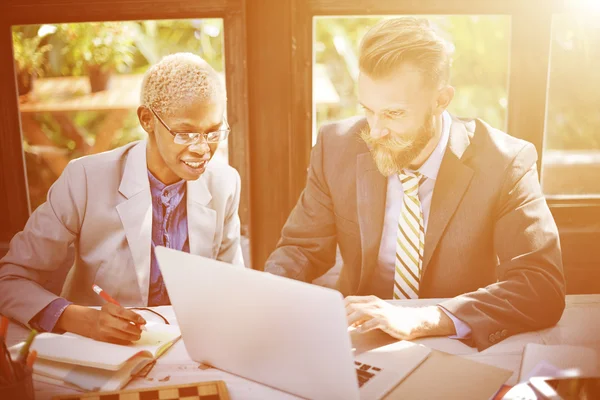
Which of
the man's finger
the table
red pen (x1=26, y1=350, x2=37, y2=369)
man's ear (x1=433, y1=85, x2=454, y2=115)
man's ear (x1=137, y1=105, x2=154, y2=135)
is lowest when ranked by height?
the table

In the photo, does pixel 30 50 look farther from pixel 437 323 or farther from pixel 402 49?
pixel 437 323

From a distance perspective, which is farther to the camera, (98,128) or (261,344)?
(98,128)

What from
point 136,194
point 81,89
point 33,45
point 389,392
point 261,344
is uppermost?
point 33,45

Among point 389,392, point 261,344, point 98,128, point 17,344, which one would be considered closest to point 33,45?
point 98,128

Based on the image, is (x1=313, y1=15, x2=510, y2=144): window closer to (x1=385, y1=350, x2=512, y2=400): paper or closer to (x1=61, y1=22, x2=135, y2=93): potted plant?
(x1=61, y1=22, x2=135, y2=93): potted plant

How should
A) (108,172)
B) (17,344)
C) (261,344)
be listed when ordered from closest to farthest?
(261,344) → (17,344) → (108,172)

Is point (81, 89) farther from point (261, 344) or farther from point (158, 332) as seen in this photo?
point (261, 344)

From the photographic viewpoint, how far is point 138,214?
6.12 ft

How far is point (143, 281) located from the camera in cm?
189

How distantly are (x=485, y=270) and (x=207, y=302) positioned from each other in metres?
1.06

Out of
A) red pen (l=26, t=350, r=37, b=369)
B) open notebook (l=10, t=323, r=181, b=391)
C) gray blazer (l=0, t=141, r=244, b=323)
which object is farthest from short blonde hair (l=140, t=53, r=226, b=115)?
red pen (l=26, t=350, r=37, b=369)

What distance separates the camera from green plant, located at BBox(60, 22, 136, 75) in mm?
2445

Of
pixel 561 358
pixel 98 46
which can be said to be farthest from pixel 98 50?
pixel 561 358

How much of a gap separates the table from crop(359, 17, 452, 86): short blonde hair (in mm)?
689
